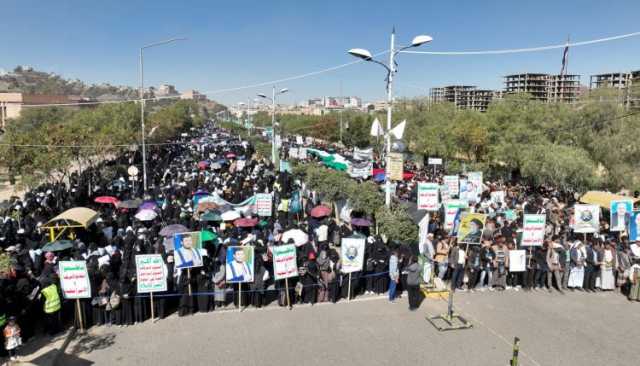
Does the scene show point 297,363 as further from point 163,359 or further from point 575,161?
point 575,161

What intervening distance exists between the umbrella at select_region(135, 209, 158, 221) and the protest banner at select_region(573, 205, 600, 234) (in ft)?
45.9

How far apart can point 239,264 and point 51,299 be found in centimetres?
377

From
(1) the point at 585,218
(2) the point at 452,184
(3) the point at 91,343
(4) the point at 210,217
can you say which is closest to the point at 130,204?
(4) the point at 210,217

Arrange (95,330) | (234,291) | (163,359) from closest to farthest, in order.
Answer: (163,359) < (95,330) < (234,291)

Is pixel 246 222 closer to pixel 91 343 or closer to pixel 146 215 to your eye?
pixel 146 215

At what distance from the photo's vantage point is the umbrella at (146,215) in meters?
15.8

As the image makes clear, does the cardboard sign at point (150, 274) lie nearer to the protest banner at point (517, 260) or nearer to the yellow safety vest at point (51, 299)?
the yellow safety vest at point (51, 299)

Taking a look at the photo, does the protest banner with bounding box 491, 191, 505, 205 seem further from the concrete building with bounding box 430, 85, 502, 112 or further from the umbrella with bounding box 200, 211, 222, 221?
the concrete building with bounding box 430, 85, 502, 112

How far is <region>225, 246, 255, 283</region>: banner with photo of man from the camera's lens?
10.4m

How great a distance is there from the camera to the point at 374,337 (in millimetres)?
9375

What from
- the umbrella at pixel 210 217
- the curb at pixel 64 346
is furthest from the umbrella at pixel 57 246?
the umbrella at pixel 210 217

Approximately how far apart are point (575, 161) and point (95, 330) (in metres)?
23.3

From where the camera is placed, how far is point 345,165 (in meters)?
27.4

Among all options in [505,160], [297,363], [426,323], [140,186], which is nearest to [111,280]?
[297,363]
